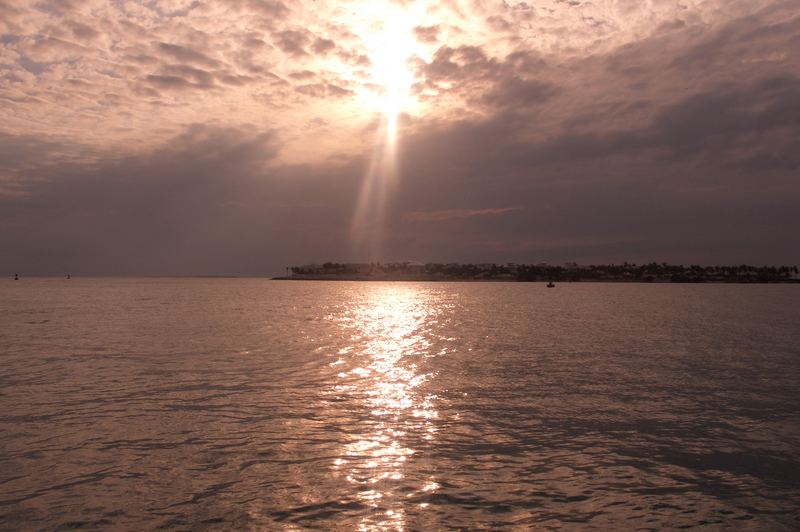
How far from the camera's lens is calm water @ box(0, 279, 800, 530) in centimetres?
1265

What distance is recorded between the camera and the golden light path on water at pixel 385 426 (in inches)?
530

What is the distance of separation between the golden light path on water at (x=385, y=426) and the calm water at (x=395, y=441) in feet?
0.32

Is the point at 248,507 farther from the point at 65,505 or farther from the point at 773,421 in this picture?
the point at 773,421

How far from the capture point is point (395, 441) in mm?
17891

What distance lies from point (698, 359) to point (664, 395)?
14.8 metres

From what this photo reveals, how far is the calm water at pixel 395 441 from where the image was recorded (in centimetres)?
1265

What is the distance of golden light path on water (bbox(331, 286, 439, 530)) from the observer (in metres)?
13.5

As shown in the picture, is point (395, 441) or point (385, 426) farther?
point (385, 426)

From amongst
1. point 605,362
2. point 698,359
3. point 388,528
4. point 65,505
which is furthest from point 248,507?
point 698,359

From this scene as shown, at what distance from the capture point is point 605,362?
3650cm

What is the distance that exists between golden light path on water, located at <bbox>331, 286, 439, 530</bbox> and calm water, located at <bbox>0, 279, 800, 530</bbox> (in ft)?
0.32

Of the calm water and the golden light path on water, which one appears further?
the golden light path on water

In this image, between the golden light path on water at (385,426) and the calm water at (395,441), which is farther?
the golden light path on water at (385,426)

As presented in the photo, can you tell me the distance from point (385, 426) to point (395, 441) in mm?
1895
